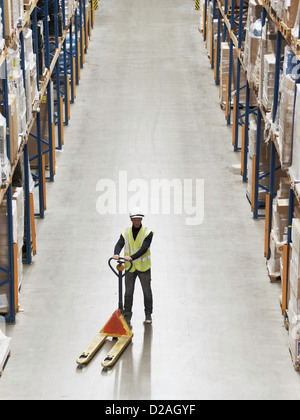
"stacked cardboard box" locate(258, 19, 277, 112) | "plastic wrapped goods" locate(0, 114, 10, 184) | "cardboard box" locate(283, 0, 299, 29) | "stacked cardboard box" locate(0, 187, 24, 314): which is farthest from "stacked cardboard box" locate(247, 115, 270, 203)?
"plastic wrapped goods" locate(0, 114, 10, 184)

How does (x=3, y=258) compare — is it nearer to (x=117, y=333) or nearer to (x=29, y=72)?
(x=117, y=333)

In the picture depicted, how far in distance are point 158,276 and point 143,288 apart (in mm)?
1573

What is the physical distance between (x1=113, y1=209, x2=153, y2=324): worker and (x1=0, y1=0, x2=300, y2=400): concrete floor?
0.53 meters

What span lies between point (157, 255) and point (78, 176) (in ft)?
13.4

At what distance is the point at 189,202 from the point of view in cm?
1697

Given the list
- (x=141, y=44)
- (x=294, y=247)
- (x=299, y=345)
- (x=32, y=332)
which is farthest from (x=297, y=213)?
(x=141, y=44)

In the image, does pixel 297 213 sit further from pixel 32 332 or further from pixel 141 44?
pixel 141 44

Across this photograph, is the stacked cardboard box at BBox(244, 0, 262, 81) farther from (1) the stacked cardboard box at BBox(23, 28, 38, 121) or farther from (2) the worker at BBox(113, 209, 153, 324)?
(2) the worker at BBox(113, 209, 153, 324)

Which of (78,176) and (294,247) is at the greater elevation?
(294,247)

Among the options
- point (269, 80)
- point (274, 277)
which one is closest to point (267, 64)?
point (269, 80)

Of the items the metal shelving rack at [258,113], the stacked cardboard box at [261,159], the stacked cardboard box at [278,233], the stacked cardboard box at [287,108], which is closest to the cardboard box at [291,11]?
the metal shelving rack at [258,113]

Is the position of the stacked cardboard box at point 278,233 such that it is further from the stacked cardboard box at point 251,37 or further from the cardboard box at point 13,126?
the cardboard box at point 13,126

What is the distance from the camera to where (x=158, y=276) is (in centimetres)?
1419

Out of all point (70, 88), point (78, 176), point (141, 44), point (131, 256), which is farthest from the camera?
point (141, 44)
